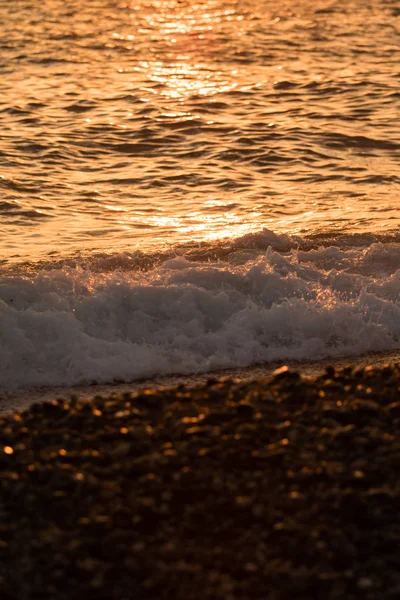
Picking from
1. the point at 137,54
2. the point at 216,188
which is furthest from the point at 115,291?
the point at 137,54

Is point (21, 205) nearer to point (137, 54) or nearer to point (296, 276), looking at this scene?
point (296, 276)

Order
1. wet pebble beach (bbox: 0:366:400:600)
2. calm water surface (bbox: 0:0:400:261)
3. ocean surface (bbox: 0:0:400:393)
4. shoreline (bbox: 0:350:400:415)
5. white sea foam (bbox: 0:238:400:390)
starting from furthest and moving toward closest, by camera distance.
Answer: calm water surface (bbox: 0:0:400:261) < ocean surface (bbox: 0:0:400:393) < white sea foam (bbox: 0:238:400:390) < shoreline (bbox: 0:350:400:415) < wet pebble beach (bbox: 0:366:400:600)

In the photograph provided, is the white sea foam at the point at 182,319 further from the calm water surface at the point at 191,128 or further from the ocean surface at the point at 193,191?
the calm water surface at the point at 191,128

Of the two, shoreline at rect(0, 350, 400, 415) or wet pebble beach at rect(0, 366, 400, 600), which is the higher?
wet pebble beach at rect(0, 366, 400, 600)

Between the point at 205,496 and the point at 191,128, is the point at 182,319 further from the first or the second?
the point at 191,128

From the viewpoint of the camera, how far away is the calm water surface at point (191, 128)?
12.4 meters

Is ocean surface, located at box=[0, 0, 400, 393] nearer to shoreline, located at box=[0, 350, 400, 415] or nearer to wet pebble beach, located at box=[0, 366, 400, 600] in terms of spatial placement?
shoreline, located at box=[0, 350, 400, 415]

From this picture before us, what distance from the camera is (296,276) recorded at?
31.7 feet

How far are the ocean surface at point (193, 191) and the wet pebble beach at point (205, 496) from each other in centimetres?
202

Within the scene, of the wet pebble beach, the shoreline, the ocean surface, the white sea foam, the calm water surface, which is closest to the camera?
the wet pebble beach

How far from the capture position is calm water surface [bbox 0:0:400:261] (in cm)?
1244

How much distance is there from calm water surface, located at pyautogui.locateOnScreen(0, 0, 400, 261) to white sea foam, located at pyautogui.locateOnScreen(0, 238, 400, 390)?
5.90ft

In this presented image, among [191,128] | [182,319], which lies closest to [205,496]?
[182,319]

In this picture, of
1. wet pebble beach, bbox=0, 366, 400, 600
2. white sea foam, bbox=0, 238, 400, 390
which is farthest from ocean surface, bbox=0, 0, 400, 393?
wet pebble beach, bbox=0, 366, 400, 600
